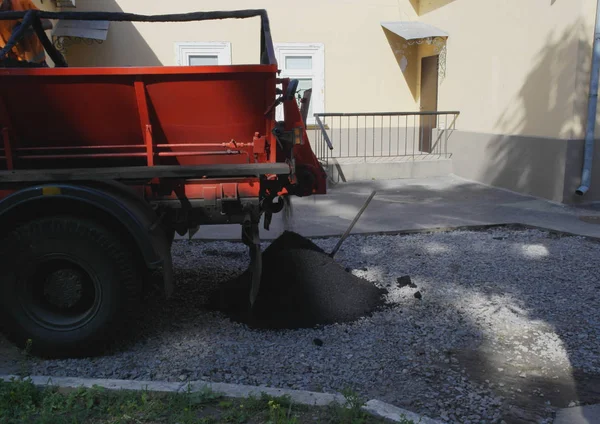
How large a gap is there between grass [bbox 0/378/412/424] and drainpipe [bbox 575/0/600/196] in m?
7.00

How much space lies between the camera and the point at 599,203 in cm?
860

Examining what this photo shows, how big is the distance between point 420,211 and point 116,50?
7.79 metres

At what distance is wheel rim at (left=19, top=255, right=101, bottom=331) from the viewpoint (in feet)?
12.2

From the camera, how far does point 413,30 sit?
1196 cm

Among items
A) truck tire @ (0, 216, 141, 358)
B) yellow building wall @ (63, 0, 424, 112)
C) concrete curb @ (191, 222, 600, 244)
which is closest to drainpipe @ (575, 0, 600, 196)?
concrete curb @ (191, 222, 600, 244)

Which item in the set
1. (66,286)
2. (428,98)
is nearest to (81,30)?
(428,98)

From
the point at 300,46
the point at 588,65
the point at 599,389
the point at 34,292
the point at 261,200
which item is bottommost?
the point at 599,389

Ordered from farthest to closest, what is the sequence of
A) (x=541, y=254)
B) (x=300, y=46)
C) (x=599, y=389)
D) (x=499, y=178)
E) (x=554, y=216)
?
(x=300, y=46), (x=499, y=178), (x=554, y=216), (x=541, y=254), (x=599, y=389)

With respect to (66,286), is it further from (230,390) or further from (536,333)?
(536,333)

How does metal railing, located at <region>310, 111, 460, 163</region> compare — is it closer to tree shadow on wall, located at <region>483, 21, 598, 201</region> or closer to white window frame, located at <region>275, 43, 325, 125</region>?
white window frame, located at <region>275, 43, 325, 125</region>

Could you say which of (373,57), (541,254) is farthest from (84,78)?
(373,57)

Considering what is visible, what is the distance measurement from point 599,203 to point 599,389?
6.11 metres

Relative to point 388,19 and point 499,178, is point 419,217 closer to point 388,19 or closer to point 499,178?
point 499,178

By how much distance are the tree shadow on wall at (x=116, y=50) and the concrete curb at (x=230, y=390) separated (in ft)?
32.0
